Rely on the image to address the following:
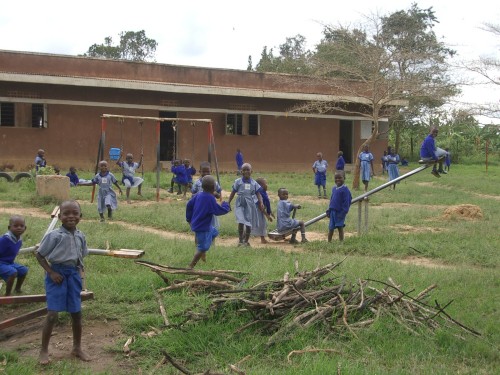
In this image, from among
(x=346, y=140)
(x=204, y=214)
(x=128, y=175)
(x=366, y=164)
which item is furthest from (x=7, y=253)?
(x=346, y=140)

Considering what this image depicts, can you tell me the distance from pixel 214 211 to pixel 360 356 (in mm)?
3214

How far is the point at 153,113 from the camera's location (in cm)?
2239

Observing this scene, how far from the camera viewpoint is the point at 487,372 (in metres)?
4.25

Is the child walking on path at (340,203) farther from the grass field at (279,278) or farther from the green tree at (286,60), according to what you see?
the green tree at (286,60)

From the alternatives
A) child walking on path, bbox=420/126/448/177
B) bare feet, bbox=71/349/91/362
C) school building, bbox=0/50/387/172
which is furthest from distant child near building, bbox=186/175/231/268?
school building, bbox=0/50/387/172

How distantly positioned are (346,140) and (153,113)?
35.2 feet

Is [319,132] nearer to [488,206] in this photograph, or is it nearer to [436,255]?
[488,206]

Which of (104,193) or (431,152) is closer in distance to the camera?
(431,152)

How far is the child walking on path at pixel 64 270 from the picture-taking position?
4551mm

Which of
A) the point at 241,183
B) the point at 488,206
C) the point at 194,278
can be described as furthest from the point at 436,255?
the point at 488,206

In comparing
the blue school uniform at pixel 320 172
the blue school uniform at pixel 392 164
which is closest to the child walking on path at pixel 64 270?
the blue school uniform at pixel 320 172

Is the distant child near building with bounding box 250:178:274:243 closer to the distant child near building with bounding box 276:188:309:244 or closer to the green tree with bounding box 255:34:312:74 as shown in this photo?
the distant child near building with bounding box 276:188:309:244

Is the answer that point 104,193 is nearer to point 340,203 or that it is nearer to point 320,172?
point 340,203

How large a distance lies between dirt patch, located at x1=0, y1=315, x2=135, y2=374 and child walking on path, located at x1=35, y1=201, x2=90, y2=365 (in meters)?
0.13
